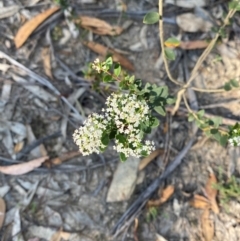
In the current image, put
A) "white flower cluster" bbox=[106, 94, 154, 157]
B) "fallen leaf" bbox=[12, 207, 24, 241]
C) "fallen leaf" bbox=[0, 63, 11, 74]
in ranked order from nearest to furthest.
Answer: "white flower cluster" bbox=[106, 94, 154, 157] → "fallen leaf" bbox=[12, 207, 24, 241] → "fallen leaf" bbox=[0, 63, 11, 74]

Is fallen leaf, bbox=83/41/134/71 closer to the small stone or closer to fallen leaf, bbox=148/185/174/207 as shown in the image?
the small stone

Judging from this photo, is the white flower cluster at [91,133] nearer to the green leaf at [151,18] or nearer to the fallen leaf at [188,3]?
the green leaf at [151,18]

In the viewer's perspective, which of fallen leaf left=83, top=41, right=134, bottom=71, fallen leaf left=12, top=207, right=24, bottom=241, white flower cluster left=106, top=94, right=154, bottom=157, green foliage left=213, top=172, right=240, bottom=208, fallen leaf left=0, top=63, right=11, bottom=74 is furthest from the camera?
fallen leaf left=83, top=41, right=134, bottom=71

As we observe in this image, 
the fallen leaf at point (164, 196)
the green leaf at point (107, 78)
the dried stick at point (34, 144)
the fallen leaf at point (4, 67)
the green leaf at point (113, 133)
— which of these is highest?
the green leaf at point (107, 78)

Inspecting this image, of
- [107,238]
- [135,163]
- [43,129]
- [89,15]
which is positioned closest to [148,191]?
[135,163]

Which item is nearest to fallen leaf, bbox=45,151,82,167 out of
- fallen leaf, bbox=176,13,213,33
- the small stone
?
the small stone

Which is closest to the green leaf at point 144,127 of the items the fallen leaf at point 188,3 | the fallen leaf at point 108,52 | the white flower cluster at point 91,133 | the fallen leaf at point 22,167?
the white flower cluster at point 91,133

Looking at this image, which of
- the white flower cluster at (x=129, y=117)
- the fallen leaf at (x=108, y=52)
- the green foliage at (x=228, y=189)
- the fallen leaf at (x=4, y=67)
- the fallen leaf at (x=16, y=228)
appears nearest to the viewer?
the white flower cluster at (x=129, y=117)
